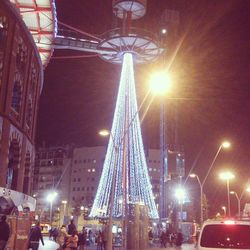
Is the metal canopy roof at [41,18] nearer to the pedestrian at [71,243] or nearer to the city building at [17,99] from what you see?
the city building at [17,99]

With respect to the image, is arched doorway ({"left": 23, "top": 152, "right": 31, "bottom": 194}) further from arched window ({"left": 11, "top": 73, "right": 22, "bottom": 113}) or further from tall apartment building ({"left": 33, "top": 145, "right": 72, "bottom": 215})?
tall apartment building ({"left": 33, "top": 145, "right": 72, "bottom": 215})

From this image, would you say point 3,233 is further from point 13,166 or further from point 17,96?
point 17,96

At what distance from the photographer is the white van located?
12.0m

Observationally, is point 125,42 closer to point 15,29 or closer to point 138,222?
point 15,29

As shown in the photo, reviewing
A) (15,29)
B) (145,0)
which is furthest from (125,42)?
(15,29)


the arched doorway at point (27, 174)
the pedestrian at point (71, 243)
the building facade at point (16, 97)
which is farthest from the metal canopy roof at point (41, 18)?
the pedestrian at point (71, 243)

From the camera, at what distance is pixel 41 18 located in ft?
140

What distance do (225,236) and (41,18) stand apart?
3506 centimetres

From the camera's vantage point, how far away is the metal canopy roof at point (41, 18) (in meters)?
40.3

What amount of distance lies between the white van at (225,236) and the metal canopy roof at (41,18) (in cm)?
3231

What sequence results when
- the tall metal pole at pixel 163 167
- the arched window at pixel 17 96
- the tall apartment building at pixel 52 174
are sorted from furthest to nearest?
1. the tall apartment building at pixel 52 174
2. the tall metal pole at pixel 163 167
3. the arched window at pixel 17 96

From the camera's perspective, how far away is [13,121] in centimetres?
3166

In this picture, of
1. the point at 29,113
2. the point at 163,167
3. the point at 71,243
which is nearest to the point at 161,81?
the point at 71,243

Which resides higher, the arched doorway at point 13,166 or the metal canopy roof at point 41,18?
the metal canopy roof at point 41,18
